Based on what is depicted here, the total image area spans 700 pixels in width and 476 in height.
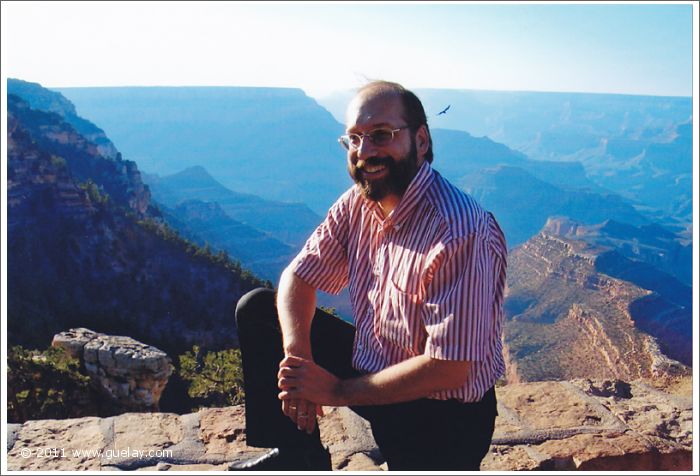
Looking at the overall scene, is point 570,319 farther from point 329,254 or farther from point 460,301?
point 460,301

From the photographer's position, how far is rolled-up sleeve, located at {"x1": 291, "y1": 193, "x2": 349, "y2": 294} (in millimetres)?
1940

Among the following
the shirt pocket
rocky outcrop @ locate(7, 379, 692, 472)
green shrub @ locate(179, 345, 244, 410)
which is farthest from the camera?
green shrub @ locate(179, 345, 244, 410)

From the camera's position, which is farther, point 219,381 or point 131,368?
point 131,368

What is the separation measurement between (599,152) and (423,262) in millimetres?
190951

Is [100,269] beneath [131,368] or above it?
above

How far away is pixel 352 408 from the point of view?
1.78 m

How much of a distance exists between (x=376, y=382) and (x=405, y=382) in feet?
0.28

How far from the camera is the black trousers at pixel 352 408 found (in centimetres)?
160

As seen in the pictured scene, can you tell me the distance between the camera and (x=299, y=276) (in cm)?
195

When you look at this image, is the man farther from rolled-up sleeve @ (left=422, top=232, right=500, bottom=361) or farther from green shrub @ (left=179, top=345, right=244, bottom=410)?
green shrub @ (left=179, top=345, right=244, bottom=410)

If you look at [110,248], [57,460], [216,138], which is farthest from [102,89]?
[57,460]

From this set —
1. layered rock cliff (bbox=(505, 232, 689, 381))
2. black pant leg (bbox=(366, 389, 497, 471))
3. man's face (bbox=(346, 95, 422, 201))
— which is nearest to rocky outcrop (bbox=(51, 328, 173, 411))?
black pant leg (bbox=(366, 389, 497, 471))

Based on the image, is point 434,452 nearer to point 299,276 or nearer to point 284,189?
point 299,276

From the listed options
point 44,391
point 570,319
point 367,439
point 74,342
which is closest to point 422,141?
point 367,439
